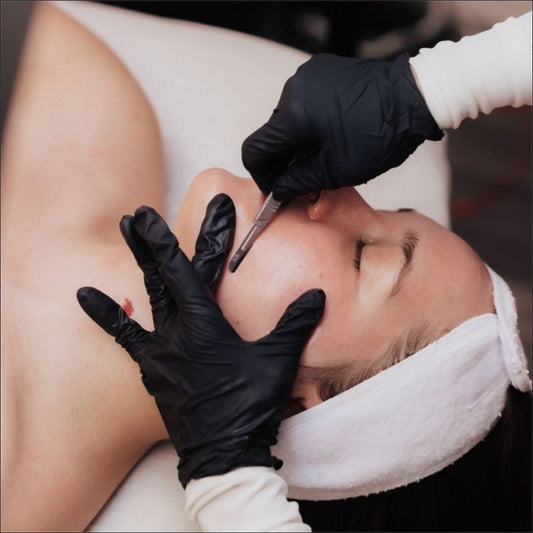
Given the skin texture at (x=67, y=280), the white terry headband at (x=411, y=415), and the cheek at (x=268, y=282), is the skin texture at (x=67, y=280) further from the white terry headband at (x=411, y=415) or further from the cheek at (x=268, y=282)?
the white terry headband at (x=411, y=415)

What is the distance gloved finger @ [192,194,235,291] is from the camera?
129 centimetres

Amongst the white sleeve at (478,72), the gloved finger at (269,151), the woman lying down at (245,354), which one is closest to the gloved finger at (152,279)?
the woman lying down at (245,354)

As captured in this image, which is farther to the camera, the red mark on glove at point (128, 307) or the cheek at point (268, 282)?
the red mark on glove at point (128, 307)

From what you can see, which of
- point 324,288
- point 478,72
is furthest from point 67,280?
point 478,72

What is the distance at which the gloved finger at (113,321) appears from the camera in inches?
52.9

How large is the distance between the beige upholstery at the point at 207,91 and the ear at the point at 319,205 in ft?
1.52

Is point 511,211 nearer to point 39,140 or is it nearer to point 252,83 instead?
point 252,83

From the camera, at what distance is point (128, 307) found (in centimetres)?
141

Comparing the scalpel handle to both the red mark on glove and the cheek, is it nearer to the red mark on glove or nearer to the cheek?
the cheek

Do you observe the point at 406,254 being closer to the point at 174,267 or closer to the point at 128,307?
the point at 174,267

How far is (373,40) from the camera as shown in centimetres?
218

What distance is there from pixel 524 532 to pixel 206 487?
820mm

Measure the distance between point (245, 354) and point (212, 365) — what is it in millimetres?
59

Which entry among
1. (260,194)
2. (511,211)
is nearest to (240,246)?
(260,194)
